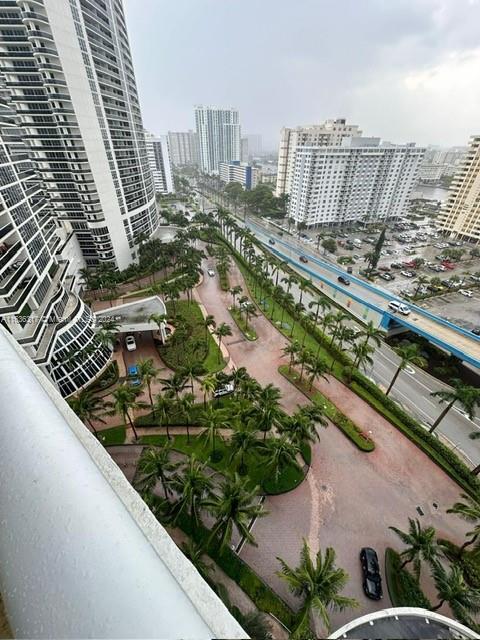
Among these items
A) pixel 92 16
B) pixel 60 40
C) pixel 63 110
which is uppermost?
pixel 92 16

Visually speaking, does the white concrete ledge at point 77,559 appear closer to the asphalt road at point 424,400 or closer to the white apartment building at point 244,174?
the asphalt road at point 424,400

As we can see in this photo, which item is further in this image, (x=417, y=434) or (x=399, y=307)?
(x=399, y=307)

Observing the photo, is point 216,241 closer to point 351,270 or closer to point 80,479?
point 351,270

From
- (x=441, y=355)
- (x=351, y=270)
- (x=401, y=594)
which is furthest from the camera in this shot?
(x=351, y=270)

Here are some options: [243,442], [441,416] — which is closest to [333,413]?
[441,416]

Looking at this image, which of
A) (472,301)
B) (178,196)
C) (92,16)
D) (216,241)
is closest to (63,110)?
(92,16)

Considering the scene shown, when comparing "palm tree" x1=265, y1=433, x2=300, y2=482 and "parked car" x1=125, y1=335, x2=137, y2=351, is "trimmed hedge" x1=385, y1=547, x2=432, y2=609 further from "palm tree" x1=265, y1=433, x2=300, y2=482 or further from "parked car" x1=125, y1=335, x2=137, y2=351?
"parked car" x1=125, y1=335, x2=137, y2=351

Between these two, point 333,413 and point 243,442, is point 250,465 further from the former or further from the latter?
point 333,413
